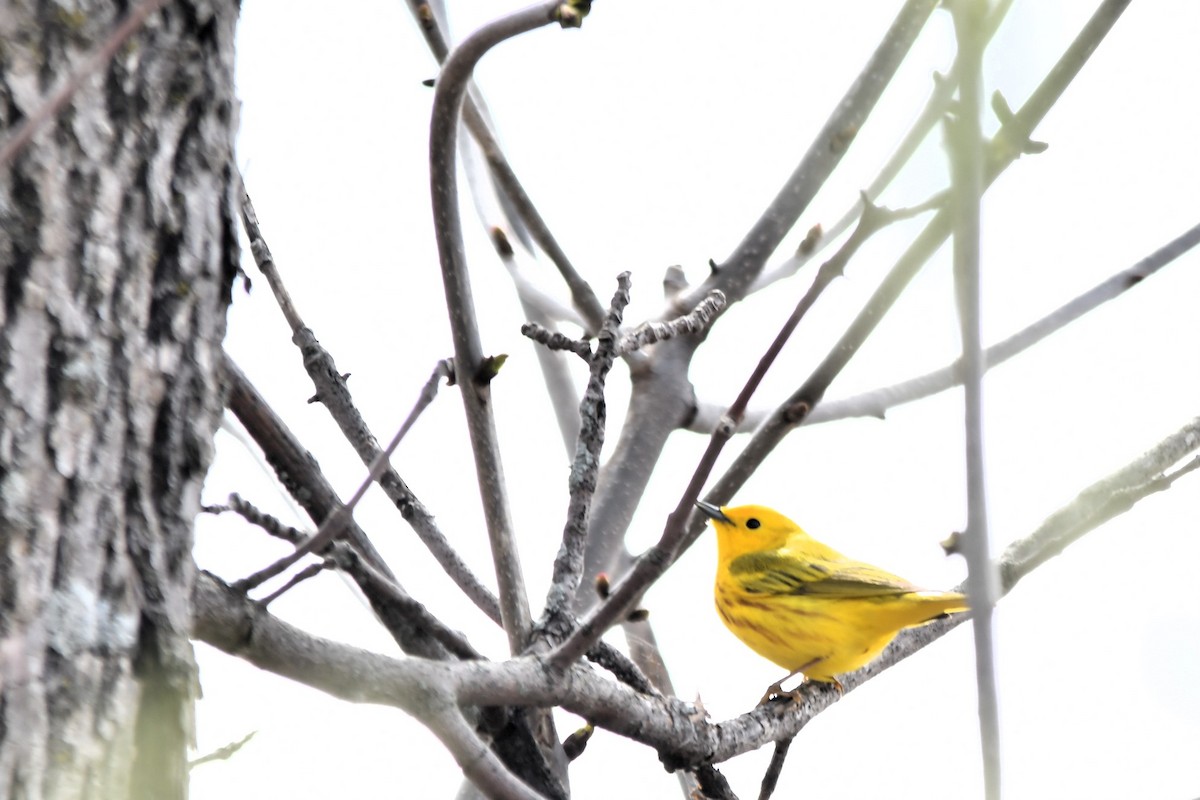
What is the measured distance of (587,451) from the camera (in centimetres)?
191

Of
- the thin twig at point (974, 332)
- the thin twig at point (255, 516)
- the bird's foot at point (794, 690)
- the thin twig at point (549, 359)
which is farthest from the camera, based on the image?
the thin twig at point (549, 359)

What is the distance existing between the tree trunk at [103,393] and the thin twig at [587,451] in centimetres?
66

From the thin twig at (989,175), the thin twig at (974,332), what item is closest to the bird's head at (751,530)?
the thin twig at (989,175)

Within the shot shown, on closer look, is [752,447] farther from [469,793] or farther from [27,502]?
[27,502]

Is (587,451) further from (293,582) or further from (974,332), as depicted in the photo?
(974,332)

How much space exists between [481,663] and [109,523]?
0.53 m

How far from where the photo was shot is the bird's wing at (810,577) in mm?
3851

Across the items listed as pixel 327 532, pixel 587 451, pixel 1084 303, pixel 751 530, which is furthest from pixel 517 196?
pixel 751 530

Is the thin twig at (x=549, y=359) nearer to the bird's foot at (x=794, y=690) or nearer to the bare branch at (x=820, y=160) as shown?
the bare branch at (x=820, y=160)

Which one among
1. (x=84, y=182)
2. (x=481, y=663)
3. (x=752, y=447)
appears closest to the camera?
(x=84, y=182)

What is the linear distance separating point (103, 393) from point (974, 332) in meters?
0.87

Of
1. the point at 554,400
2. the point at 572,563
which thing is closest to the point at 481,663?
the point at 572,563

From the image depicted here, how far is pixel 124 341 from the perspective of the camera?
127cm

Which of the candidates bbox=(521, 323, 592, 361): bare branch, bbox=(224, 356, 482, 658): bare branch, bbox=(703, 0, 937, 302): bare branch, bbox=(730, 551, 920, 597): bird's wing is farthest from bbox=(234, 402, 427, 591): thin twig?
bbox=(730, 551, 920, 597): bird's wing
